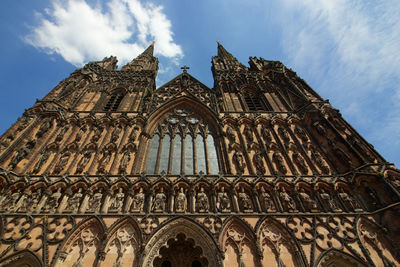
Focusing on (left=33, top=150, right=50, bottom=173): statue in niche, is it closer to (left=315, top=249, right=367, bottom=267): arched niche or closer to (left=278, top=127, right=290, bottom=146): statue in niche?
(left=315, top=249, right=367, bottom=267): arched niche

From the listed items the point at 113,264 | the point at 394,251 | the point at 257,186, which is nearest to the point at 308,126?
the point at 257,186

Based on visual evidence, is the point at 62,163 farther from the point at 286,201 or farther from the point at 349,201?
the point at 349,201

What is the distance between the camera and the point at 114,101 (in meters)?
16.0

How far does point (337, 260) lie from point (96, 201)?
A: 8.64m

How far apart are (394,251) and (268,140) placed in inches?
250

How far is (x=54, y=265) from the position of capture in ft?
22.0

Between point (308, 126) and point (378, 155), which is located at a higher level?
point (308, 126)

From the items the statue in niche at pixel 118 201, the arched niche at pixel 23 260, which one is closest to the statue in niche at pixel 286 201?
the statue in niche at pixel 118 201

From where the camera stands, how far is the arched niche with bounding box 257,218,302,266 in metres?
6.95

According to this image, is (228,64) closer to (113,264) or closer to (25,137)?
(25,137)

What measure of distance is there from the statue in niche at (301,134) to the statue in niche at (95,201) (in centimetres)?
1008

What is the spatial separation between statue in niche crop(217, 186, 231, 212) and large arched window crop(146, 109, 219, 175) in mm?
1412

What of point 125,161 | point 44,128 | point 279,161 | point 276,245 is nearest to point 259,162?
point 279,161

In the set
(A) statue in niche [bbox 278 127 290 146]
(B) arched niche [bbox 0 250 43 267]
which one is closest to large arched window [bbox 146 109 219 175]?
(A) statue in niche [bbox 278 127 290 146]
